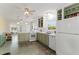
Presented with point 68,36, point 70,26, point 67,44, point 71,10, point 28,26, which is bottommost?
point 67,44

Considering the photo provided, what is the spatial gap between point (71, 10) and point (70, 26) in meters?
0.67

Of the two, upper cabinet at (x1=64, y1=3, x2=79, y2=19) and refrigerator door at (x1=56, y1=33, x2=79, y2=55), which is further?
upper cabinet at (x1=64, y1=3, x2=79, y2=19)

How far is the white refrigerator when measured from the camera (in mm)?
3120

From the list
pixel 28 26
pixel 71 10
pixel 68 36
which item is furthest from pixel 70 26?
pixel 28 26

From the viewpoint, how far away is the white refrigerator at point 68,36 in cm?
312

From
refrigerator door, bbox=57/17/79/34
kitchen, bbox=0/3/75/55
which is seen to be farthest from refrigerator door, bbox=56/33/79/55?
kitchen, bbox=0/3/75/55

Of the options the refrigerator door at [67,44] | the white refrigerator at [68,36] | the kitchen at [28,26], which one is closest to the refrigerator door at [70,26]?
the white refrigerator at [68,36]

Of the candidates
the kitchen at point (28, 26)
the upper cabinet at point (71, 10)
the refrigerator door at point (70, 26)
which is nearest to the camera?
the refrigerator door at point (70, 26)

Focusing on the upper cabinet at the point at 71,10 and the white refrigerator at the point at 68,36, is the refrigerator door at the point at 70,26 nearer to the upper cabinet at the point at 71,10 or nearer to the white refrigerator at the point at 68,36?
the white refrigerator at the point at 68,36

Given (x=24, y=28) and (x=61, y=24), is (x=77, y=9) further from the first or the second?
(x=24, y=28)

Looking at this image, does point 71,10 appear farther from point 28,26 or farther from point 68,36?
point 28,26

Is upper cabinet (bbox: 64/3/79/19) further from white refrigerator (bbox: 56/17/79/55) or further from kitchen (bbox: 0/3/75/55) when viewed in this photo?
kitchen (bbox: 0/3/75/55)

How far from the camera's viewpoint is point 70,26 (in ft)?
11.2
